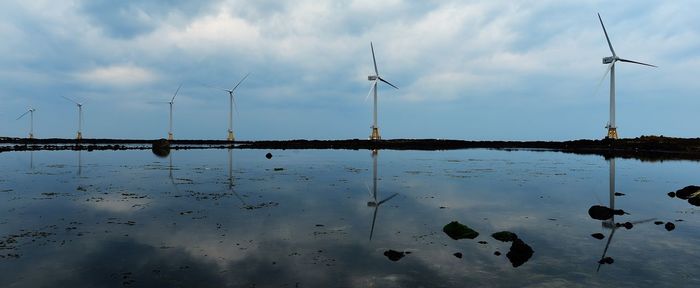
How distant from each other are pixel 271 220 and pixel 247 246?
5.03 meters

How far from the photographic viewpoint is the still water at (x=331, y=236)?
13.9 meters

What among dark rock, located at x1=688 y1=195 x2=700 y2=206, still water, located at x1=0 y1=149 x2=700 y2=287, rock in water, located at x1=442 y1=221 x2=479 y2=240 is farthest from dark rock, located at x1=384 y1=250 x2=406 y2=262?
dark rock, located at x1=688 y1=195 x2=700 y2=206

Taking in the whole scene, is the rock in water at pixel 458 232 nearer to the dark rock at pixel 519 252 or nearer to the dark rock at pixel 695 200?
the dark rock at pixel 519 252

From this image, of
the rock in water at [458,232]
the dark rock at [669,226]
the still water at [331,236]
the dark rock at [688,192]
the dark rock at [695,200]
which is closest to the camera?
the still water at [331,236]

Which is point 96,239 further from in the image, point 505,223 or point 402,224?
point 505,223

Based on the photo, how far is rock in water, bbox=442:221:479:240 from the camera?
19.1 metres

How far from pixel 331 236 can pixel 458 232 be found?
5509mm

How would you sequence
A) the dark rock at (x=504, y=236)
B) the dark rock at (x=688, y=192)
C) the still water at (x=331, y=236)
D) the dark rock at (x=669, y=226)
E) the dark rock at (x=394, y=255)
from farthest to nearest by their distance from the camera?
the dark rock at (x=688, y=192), the dark rock at (x=669, y=226), the dark rock at (x=504, y=236), the dark rock at (x=394, y=255), the still water at (x=331, y=236)

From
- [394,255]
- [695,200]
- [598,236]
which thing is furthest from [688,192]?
[394,255]

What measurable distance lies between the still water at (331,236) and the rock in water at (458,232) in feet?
1.24

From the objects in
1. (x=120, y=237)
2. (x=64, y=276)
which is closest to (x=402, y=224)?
(x=120, y=237)

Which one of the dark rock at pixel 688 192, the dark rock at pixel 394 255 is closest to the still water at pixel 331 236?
the dark rock at pixel 394 255

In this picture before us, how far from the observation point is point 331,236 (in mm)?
19094

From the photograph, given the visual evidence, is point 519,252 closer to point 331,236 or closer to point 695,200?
point 331,236
